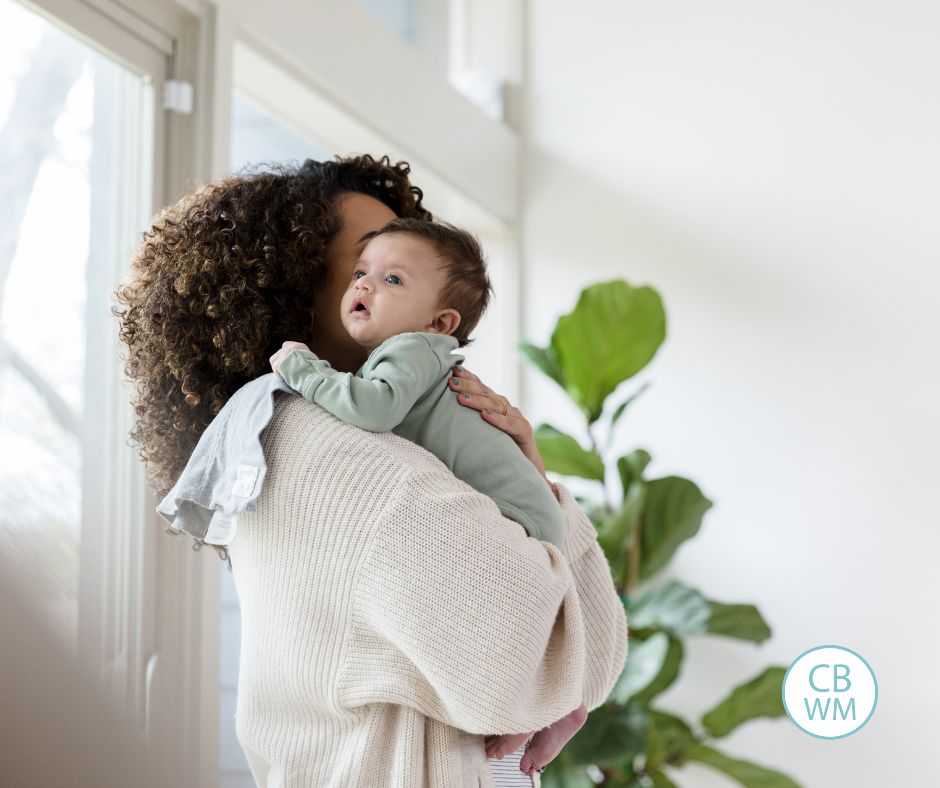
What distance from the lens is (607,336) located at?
2.73 metres

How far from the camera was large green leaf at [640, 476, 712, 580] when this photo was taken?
2748 mm

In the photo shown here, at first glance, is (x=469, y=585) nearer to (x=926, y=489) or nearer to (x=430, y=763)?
(x=430, y=763)

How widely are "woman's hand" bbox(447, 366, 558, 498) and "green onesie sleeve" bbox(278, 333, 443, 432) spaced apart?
4 centimetres

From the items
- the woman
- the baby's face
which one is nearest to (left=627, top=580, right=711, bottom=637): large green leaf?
the woman

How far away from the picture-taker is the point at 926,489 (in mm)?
2975

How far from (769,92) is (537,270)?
34.9 inches

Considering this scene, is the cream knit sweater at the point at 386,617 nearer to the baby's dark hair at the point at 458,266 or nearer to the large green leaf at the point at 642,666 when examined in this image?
the baby's dark hair at the point at 458,266

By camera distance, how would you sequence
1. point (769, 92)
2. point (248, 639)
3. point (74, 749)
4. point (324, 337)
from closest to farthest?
point (74, 749) → point (248, 639) → point (324, 337) → point (769, 92)

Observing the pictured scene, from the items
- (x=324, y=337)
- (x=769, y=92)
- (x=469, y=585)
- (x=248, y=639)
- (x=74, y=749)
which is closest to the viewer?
(x=74, y=749)

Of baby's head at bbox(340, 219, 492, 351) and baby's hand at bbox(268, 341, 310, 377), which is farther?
baby's head at bbox(340, 219, 492, 351)

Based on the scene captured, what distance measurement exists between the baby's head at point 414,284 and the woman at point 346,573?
7 centimetres

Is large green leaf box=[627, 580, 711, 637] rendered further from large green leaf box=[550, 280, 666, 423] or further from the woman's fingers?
the woman's fingers

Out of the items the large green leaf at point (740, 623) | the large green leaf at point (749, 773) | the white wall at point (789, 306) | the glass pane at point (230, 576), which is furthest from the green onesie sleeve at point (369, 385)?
the white wall at point (789, 306)

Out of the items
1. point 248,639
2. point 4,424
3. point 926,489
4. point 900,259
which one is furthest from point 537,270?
point 248,639
